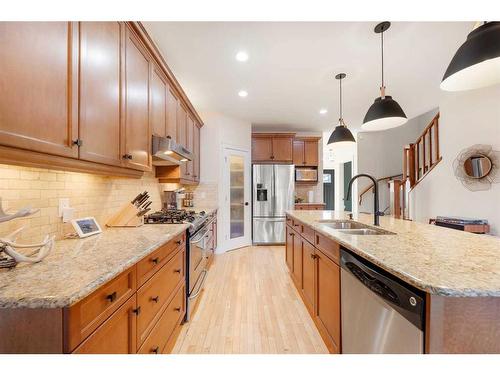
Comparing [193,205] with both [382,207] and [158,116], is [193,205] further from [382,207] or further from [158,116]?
[382,207]

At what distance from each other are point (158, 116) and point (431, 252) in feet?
7.68

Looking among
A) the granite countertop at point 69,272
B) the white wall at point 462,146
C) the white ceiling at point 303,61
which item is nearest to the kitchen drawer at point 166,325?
the granite countertop at point 69,272

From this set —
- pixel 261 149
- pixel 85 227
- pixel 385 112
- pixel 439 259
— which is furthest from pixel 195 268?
pixel 261 149

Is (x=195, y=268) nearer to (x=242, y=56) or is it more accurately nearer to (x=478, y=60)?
(x=242, y=56)

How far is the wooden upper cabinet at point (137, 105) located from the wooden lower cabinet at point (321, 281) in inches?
61.6

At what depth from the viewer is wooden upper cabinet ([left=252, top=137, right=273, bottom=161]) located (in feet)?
17.3

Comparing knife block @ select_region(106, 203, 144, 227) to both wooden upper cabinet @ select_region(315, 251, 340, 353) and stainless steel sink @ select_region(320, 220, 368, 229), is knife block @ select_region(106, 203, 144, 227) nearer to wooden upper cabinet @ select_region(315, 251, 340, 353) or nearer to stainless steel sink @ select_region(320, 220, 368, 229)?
→ wooden upper cabinet @ select_region(315, 251, 340, 353)

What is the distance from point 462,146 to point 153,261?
13.5 feet

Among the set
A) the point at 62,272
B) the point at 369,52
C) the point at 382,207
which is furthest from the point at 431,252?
the point at 382,207

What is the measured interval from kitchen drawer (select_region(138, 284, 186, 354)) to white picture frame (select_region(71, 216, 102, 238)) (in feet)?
2.43

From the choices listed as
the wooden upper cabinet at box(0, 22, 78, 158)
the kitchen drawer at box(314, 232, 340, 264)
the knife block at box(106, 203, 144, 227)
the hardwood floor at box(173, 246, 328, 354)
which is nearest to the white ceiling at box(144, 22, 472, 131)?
the wooden upper cabinet at box(0, 22, 78, 158)

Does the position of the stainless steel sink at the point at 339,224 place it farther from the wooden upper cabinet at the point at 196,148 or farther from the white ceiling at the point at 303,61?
the wooden upper cabinet at the point at 196,148

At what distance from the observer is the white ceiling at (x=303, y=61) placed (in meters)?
2.11

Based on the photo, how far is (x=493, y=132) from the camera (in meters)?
2.78
